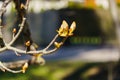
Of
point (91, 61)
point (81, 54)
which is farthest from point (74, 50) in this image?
point (91, 61)

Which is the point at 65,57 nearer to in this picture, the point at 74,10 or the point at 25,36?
the point at 74,10

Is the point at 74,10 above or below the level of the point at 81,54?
above

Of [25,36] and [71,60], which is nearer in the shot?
[25,36]

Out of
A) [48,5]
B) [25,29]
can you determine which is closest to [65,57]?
[48,5]

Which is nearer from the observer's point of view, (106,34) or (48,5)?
(48,5)

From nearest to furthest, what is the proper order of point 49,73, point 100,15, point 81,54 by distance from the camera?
1. point 49,73
2. point 81,54
3. point 100,15

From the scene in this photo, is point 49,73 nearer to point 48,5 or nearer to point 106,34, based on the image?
point 48,5

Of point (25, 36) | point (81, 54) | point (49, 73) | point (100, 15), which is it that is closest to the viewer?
point (25, 36)

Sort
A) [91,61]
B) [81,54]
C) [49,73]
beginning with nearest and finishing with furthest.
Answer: [49,73] → [91,61] → [81,54]

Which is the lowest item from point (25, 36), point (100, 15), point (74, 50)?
point (74, 50)
